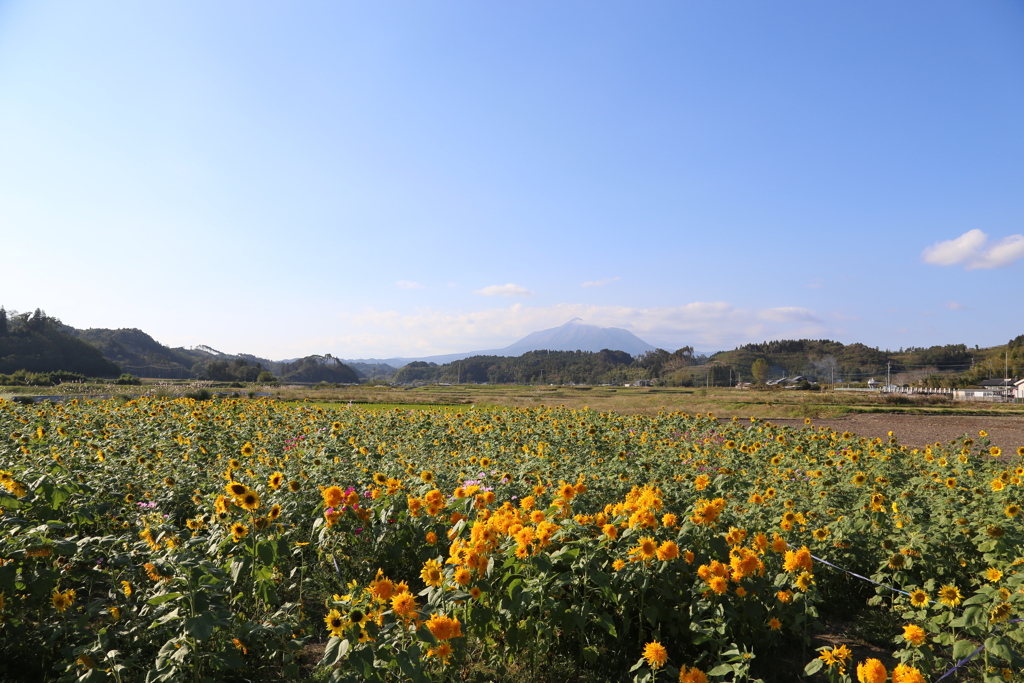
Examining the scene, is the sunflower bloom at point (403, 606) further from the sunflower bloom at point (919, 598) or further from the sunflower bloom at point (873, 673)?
the sunflower bloom at point (919, 598)

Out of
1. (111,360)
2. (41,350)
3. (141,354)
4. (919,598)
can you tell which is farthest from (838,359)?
(141,354)

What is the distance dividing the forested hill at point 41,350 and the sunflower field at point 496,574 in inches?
3592

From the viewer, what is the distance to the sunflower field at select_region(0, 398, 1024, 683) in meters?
2.43

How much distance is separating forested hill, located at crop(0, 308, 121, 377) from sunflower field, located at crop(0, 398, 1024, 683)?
9123cm

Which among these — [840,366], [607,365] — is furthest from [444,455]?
[840,366]

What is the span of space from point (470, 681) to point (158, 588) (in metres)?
1.78

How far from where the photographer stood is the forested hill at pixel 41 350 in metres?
73.1

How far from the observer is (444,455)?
7105mm

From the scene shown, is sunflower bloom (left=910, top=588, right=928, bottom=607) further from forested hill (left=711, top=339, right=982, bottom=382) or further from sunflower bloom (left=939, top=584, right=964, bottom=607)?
forested hill (left=711, top=339, right=982, bottom=382)

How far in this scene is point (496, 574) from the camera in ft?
9.78

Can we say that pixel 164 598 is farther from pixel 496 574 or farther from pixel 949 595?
pixel 949 595

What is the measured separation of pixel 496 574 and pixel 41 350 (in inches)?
4093

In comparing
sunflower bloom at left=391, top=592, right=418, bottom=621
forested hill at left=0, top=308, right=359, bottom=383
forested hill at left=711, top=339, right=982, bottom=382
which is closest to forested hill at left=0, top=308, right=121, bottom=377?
forested hill at left=0, top=308, right=359, bottom=383

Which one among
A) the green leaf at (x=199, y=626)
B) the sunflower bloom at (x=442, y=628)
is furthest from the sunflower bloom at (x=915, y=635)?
the green leaf at (x=199, y=626)
